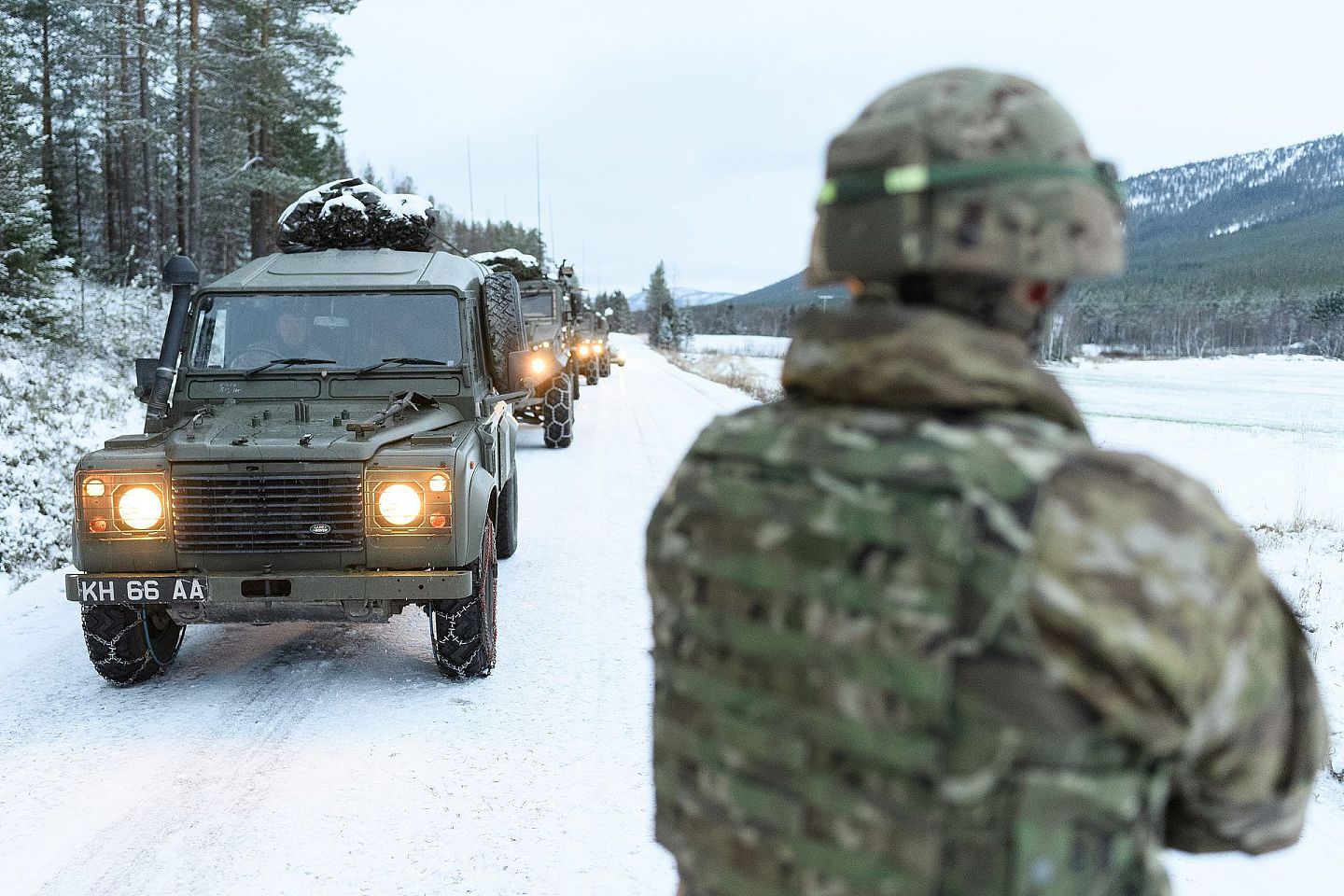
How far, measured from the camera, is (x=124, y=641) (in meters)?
4.92

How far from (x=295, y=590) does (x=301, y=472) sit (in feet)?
1.75

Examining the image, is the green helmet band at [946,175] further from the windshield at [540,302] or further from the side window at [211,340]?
the windshield at [540,302]

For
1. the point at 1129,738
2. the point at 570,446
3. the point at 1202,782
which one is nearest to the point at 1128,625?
the point at 1129,738

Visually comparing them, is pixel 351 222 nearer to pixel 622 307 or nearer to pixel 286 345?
pixel 286 345

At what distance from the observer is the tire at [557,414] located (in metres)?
13.7

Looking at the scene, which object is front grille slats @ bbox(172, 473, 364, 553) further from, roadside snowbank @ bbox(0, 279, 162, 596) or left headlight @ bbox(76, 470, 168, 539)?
roadside snowbank @ bbox(0, 279, 162, 596)

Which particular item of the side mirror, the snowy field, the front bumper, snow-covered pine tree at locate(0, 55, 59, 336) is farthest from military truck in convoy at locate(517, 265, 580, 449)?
snow-covered pine tree at locate(0, 55, 59, 336)

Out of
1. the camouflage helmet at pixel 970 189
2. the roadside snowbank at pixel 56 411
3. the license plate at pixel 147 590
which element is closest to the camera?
the camouflage helmet at pixel 970 189

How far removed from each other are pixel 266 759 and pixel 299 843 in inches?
29.5

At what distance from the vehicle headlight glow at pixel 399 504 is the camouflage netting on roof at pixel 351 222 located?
269 cm

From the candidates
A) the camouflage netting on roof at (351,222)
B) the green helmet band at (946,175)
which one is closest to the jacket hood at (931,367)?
the green helmet band at (946,175)

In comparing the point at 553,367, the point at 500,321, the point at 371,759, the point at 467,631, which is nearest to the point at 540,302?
the point at 553,367

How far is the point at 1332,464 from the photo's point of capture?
49.0ft

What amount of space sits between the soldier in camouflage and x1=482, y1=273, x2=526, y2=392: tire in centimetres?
457
